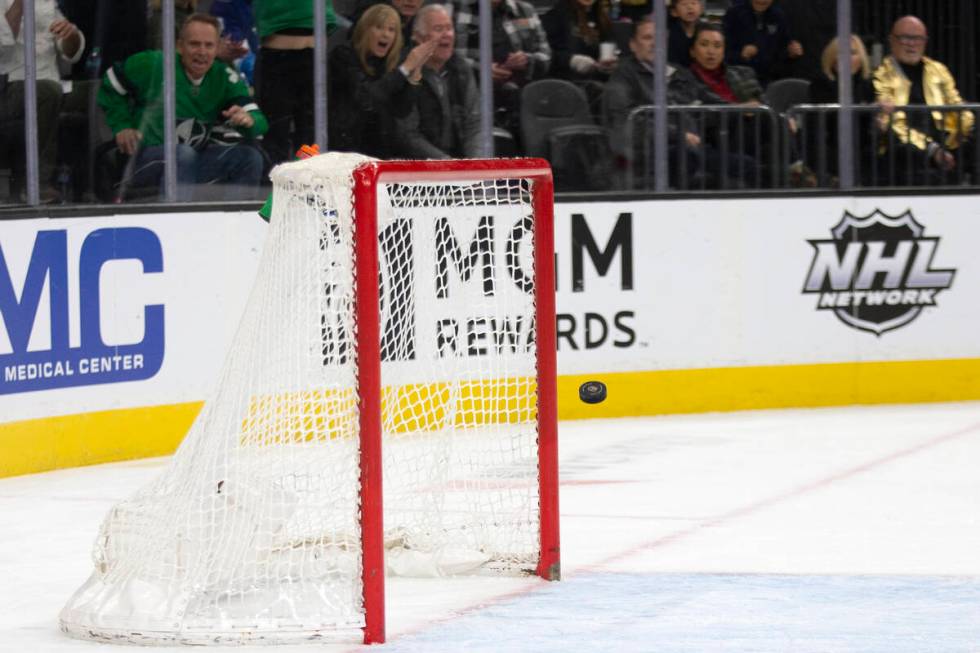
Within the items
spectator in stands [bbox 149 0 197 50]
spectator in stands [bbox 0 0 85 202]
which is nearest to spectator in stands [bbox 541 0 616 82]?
spectator in stands [bbox 149 0 197 50]

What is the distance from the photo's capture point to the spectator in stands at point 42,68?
28.5ft

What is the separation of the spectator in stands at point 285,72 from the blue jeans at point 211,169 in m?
0.15

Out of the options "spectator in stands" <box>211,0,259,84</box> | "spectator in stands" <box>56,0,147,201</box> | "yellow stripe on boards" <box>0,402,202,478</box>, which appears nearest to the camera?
"yellow stripe on boards" <box>0,402,202,478</box>

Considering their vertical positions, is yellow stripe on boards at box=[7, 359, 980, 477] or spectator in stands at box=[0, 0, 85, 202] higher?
spectator in stands at box=[0, 0, 85, 202]

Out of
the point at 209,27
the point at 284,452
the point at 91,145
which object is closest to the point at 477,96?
the point at 209,27

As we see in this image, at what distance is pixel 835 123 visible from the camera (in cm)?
1090

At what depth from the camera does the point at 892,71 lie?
11.0 meters

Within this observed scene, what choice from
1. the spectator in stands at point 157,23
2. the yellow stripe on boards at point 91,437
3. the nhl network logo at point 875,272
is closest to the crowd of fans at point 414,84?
the spectator in stands at point 157,23

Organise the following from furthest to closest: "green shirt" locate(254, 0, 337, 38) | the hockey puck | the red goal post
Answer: "green shirt" locate(254, 0, 337, 38), the hockey puck, the red goal post

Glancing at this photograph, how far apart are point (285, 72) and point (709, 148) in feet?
7.75

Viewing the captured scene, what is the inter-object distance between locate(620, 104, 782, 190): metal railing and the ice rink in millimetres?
1396

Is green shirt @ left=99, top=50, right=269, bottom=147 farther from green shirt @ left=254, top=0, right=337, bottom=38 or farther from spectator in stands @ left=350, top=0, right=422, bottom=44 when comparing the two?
spectator in stands @ left=350, top=0, right=422, bottom=44

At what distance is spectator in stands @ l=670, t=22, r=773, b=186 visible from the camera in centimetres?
1070

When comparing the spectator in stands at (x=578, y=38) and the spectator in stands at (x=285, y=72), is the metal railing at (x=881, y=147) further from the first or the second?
the spectator in stands at (x=285, y=72)
